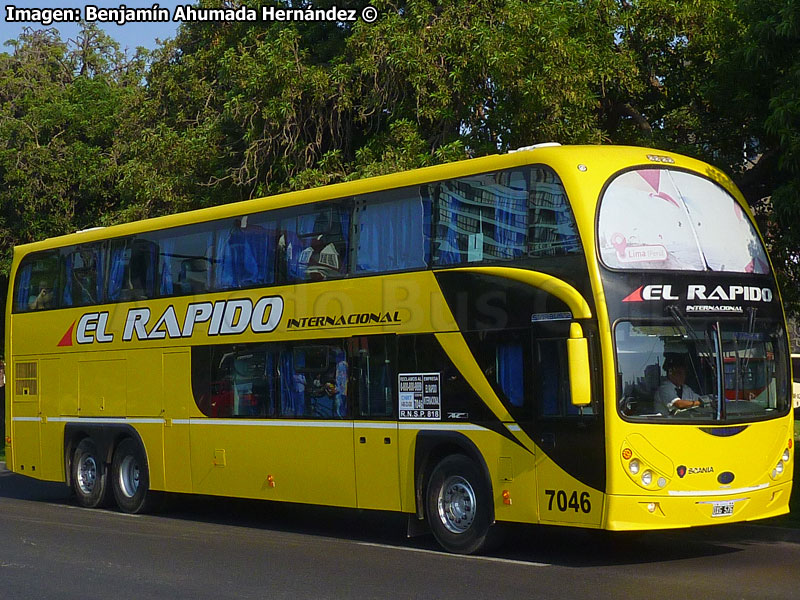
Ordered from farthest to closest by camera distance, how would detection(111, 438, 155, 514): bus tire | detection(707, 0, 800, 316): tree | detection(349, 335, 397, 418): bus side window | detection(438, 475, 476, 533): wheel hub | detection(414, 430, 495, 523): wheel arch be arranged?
detection(111, 438, 155, 514): bus tire < detection(707, 0, 800, 316): tree < detection(349, 335, 397, 418): bus side window < detection(414, 430, 495, 523): wheel arch < detection(438, 475, 476, 533): wheel hub

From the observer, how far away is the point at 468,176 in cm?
1254

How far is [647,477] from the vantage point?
1091 centimetres

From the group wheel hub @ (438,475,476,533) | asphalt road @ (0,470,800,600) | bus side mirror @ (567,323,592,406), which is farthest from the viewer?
wheel hub @ (438,475,476,533)

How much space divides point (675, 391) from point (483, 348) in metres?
2.01

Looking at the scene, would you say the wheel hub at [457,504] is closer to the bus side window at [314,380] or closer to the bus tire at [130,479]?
the bus side window at [314,380]

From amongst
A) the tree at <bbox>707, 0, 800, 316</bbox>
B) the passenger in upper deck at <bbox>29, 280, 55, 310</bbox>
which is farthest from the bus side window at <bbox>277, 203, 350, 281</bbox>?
the passenger in upper deck at <bbox>29, 280, 55, 310</bbox>

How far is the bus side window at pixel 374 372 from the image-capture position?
13.2 metres

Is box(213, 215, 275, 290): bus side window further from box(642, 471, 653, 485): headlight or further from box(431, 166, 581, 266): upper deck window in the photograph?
box(642, 471, 653, 485): headlight

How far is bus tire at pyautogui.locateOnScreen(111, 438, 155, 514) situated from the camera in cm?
1716

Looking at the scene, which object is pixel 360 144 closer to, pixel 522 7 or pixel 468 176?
pixel 522 7

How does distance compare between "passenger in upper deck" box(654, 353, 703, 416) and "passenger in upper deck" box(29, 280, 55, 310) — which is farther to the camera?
"passenger in upper deck" box(29, 280, 55, 310)

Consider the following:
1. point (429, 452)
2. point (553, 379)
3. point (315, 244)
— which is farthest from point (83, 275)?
point (553, 379)

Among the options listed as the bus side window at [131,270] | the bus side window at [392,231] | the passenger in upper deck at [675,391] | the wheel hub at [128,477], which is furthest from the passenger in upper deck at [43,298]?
the passenger in upper deck at [675,391]

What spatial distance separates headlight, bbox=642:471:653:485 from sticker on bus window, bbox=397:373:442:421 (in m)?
2.48
